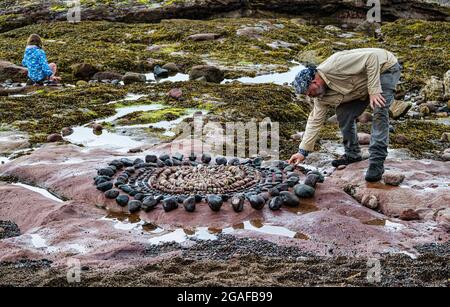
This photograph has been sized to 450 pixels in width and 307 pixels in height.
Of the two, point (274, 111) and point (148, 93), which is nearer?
point (274, 111)

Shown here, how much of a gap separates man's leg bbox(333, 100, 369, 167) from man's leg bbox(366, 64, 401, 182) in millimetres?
445

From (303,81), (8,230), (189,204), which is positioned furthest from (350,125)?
(8,230)

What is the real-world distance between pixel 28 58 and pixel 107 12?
11.3 metres

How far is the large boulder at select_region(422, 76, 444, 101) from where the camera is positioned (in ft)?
42.2

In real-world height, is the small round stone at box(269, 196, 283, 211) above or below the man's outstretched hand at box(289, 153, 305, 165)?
below

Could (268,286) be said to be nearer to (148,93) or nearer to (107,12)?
(148,93)

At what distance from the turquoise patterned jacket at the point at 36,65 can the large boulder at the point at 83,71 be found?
3.26 ft

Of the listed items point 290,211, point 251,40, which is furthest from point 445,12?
point 290,211

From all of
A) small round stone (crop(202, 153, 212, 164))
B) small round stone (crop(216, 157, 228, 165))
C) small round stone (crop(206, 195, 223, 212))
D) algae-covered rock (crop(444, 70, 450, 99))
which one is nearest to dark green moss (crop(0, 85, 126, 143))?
small round stone (crop(202, 153, 212, 164))

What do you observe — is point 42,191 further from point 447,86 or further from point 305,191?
point 447,86

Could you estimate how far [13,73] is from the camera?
1541 centimetres

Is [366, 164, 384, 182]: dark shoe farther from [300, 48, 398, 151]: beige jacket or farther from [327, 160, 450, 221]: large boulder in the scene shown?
[300, 48, 398, 151]: beige jacket

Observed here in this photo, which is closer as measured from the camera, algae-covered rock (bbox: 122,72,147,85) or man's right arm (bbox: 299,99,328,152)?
man's right arm (bbox: 299,99,328,152)

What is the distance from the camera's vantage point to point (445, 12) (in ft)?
85.9
